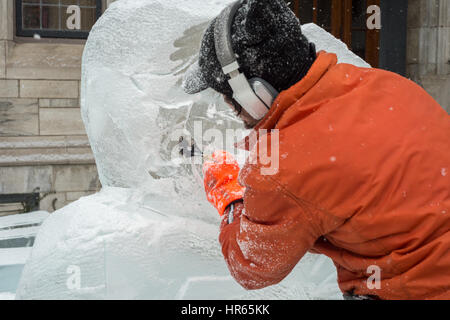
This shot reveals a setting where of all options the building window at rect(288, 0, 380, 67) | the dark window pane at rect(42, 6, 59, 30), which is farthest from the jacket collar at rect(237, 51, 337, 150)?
the building window at rect(288, 0, 380, 67)

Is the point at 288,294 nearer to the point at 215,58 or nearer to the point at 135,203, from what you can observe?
the point at 135,203

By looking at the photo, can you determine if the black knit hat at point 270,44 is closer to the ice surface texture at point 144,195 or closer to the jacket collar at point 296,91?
the jacket collar at point 296,91

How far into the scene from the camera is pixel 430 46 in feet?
16.6

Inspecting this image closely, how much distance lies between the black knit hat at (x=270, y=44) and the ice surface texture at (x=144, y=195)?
2.69 feet

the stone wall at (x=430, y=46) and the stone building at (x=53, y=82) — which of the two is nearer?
the stone building at (x=53, y=82)

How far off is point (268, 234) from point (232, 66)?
1.22ft

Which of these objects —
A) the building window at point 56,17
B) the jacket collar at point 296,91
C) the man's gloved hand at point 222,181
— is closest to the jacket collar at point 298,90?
the jacket collar at point 296,91

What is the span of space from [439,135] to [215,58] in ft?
1.68

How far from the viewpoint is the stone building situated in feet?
14.8

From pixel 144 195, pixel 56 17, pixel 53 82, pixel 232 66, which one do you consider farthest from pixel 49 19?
pixel 232 66

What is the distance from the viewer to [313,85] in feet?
3.13

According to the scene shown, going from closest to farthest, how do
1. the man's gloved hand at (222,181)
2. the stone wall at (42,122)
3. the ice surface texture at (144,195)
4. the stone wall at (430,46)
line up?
the man's gloved hand at (222,181), the ice surface texture at (144,195), the stone wall at (42,122), the stone wall at (430,46)

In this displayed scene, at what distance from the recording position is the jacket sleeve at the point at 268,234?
926 mm

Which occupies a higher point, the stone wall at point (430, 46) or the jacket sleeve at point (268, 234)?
the stone wall at point (430, 46)
